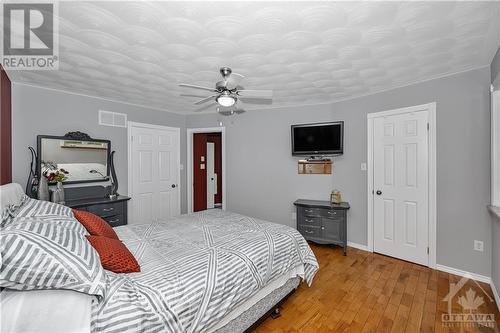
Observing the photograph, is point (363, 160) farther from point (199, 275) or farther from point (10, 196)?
point (10, 196)

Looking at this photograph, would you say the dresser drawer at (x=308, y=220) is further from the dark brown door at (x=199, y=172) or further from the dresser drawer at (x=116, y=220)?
the dresser drawer at (x=116, y=220)

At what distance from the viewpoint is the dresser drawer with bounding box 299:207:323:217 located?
3.71 metres

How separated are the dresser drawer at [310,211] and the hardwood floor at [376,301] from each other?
82 centimetres

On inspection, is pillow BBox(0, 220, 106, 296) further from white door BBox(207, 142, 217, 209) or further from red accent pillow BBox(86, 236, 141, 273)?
white door BBox(207, 142, 217, 209)

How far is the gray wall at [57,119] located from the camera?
2979mm

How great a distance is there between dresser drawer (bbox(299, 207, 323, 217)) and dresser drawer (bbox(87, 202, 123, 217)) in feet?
9.35

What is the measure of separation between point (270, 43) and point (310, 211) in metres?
2.62

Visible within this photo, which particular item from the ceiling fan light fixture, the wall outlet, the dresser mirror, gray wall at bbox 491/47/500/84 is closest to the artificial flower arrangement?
the dresser mirror

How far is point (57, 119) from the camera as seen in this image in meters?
3.31

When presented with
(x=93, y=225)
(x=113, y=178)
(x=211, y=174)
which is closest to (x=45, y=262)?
(x=93, y=225)

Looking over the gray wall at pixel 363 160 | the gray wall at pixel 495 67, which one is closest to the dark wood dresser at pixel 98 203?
the gray wall at pixel 363 160

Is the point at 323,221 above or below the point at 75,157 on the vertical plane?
below

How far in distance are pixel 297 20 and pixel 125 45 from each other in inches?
61.1

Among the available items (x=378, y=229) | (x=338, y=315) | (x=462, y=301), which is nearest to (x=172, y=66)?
(x=338, y=315)
